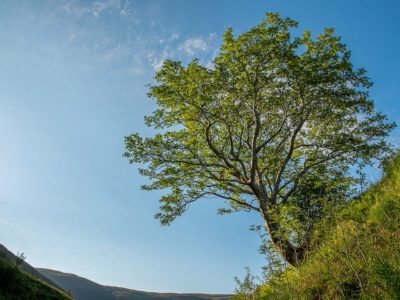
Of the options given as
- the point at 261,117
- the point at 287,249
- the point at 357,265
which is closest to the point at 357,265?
the point at 357,265

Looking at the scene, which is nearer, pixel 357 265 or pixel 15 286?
pixel 357 265

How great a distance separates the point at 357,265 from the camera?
6.76 meters

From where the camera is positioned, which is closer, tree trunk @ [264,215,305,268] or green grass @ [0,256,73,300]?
tree trunk @ [264,215,305,268]

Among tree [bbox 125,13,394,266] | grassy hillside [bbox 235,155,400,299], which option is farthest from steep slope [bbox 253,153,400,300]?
tree [bbox 125,13,394,266]

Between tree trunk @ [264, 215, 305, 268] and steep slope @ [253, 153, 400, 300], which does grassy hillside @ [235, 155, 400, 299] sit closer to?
steep slope @ [253, 153, 400, 300]

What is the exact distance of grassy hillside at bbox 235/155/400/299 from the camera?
542 cm

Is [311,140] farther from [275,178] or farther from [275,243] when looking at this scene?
[275,243]

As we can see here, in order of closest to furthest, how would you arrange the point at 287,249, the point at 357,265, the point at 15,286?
1. the point at 357,265
2. the point at 287,249
3. the point at 15,286

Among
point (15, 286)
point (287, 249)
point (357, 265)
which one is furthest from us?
point (15, 286)

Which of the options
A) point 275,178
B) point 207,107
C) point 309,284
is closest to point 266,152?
point 275,178

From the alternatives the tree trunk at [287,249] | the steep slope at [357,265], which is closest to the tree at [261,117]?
the tree trunk at [287,249]

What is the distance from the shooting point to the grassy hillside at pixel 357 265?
5.42 metres

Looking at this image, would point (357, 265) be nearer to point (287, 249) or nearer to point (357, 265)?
point (357, 265)

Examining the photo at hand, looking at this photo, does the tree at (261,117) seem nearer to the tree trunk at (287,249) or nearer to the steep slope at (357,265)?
the tree trunk at (287,249)
